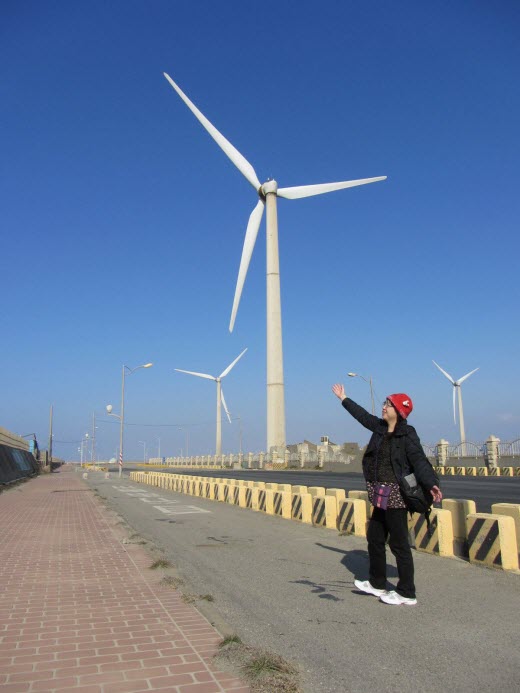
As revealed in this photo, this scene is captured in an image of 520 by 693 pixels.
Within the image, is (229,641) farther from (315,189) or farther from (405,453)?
(315,189)

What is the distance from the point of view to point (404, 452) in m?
5.63

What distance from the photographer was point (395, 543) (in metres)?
5.62

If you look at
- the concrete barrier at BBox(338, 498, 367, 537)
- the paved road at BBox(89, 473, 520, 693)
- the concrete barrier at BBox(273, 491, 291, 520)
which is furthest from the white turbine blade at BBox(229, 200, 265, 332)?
the paved road at BBox(89, 473, 520, 693)

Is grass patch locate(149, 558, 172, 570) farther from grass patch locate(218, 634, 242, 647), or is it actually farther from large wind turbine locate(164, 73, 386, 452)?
large wind turbine locate(164, 73, 386, 452)

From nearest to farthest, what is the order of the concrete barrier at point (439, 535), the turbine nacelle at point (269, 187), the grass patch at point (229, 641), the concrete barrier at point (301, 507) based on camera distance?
1. the grass patch at point (229, 641)
2. the concrete barrier at point (439, 535)
3. the concrete barrier at point (301, 507)
4. the turbine nacelle at point (269, 187)

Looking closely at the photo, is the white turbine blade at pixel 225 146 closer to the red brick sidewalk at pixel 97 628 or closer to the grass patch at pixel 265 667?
the red brick sidewalk at pixel 97 628

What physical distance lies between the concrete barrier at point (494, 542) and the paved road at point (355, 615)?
197 mm

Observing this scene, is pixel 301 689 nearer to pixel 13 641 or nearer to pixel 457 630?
pixel 457 630

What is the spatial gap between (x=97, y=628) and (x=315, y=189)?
5004cm

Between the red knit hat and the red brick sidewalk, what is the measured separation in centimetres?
275

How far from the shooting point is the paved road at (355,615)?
4.00m

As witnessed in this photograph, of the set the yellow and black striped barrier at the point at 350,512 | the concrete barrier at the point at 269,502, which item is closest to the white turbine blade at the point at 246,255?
the yellow and black striped barrier at the point at 350,512

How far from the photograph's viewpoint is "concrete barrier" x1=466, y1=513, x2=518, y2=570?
279 inches

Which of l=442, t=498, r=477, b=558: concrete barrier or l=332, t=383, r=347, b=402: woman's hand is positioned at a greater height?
l=332, t=383, r=347, b=402: woman's hand
